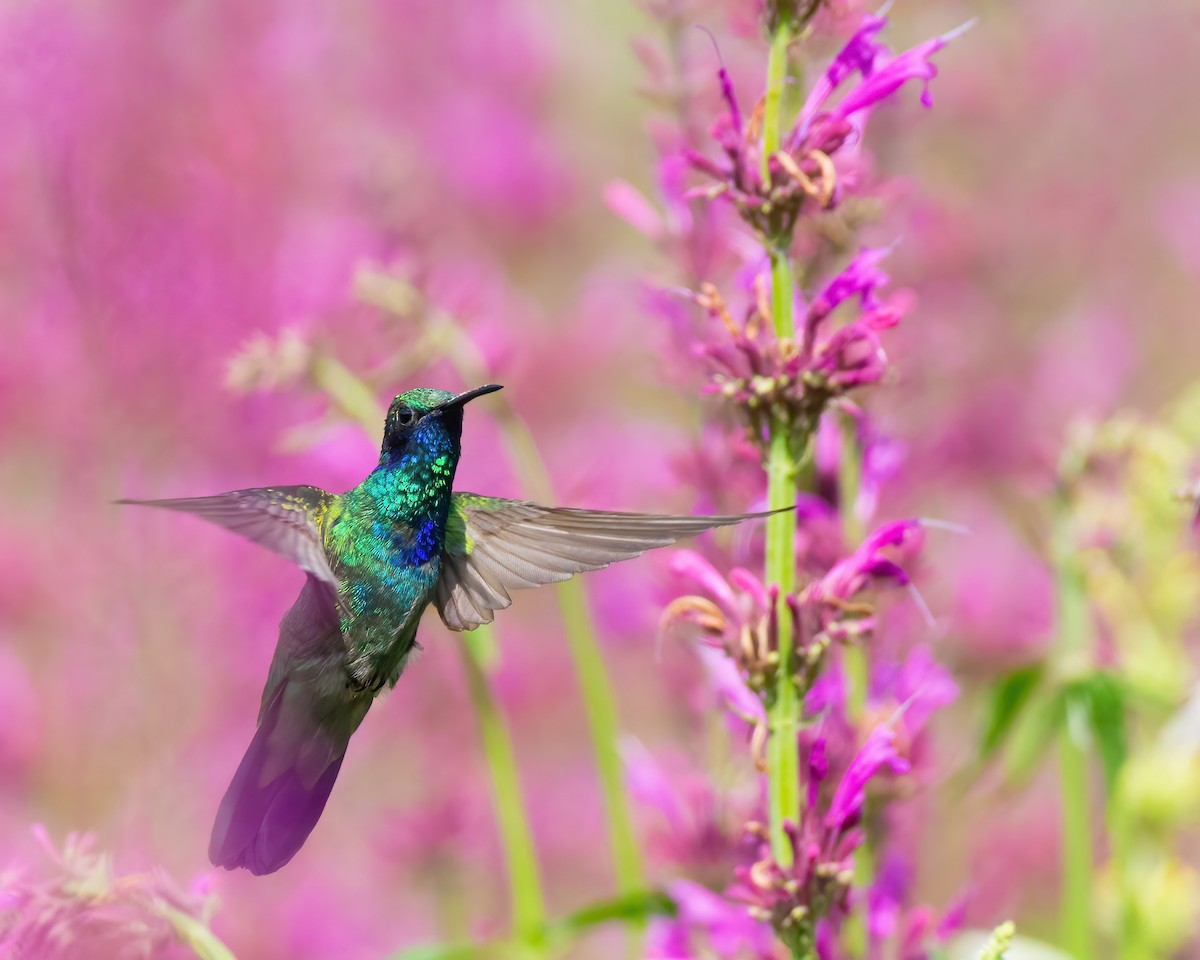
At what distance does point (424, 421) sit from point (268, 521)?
1.15 feet

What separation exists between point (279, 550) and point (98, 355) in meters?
1.02

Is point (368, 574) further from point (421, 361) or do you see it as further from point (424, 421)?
point (421, 361)

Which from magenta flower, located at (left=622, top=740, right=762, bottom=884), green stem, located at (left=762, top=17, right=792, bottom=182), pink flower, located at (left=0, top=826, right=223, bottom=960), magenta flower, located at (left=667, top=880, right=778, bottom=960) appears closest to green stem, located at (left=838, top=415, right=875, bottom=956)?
magenta flower, located at (left=667, top=880, right=778, bottom=960)

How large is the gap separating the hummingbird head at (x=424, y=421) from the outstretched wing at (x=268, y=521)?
195 mm

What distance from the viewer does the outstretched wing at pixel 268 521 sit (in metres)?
1.59

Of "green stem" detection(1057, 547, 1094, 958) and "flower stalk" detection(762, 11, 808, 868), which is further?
"green stem" detection(1057, 547, 1094, 958)

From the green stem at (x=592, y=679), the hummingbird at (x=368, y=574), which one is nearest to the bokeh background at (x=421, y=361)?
the green stem at (x=592, y=679)

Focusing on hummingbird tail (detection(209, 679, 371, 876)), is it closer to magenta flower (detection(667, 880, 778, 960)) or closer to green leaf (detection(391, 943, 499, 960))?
green leaf (detection(391, 943, 499, 960))

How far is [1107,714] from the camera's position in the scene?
7.43 feet

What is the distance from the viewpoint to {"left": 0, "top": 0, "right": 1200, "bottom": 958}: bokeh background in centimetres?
257

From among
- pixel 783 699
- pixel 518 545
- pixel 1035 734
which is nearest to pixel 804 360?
pixel 783 699

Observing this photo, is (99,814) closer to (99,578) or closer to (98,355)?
(99,578)

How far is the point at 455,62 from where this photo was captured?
4.91 meters

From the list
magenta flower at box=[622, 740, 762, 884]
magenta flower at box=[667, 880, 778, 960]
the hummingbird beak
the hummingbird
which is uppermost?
the hummingbird beak
